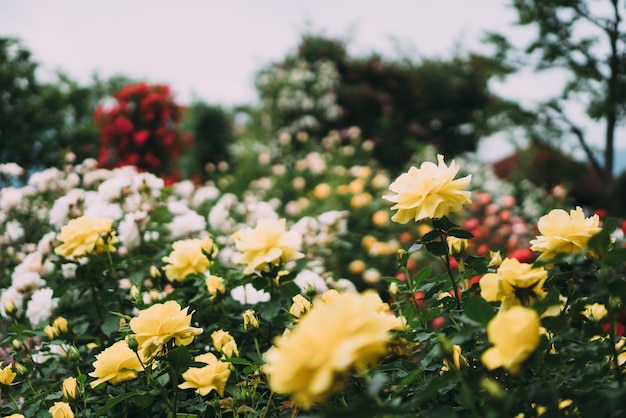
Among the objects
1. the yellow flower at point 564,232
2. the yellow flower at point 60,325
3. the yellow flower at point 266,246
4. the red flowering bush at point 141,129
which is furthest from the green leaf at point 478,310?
the red flowering bush at point 141,129

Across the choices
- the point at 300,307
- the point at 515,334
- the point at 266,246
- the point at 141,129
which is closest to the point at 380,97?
the point at 141,129

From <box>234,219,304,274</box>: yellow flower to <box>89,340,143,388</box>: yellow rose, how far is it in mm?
288

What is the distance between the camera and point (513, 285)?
30.0 inches

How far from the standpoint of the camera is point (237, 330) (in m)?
1.24

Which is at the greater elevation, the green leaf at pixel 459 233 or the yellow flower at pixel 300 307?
the green leaf at pixel 459 233

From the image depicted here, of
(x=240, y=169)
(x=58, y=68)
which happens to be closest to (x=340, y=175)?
(x=240, y=169)

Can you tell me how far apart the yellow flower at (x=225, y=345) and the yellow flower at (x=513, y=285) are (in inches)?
19.5

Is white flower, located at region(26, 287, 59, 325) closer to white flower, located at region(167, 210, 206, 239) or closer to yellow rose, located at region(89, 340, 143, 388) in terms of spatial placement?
white flower, located at region(167, 210, 206, 239)

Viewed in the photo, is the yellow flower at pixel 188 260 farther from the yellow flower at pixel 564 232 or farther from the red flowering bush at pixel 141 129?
the red flowering bush at pixel 141 129

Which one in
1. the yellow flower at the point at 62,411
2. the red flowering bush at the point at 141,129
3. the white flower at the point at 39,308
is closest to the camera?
the yellow flower at the point at 62,411

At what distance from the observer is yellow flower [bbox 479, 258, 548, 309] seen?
75 cm

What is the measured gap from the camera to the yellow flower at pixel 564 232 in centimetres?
83

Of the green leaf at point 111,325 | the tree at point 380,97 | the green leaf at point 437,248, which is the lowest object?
the green leaf at point 437,248

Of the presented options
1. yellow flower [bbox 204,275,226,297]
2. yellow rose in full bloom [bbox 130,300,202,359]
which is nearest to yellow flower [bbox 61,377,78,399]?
yellow rose in full bloom [bbox 130,300,202,359]
